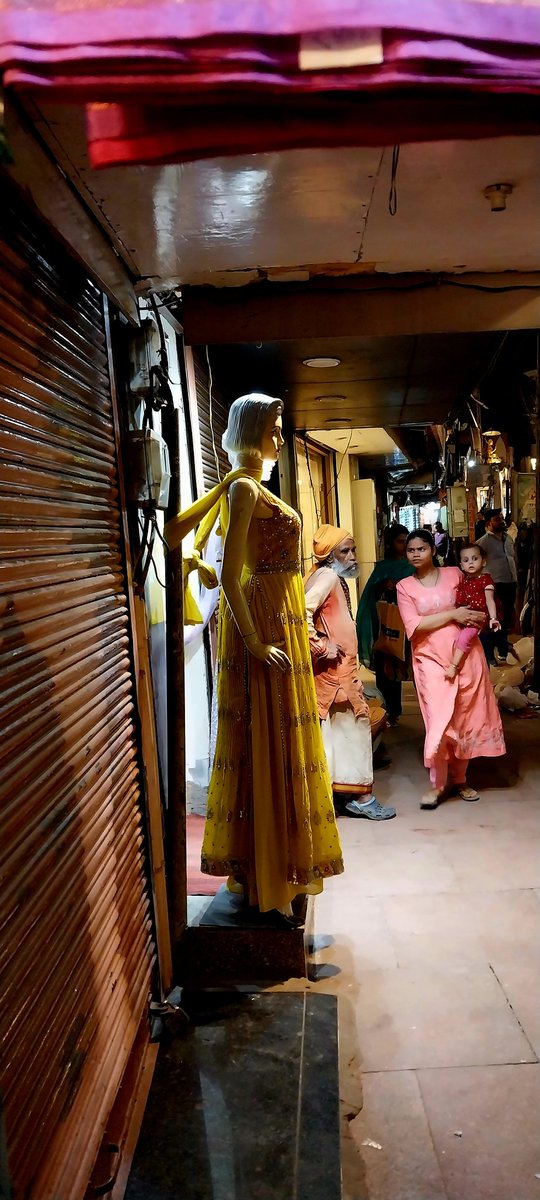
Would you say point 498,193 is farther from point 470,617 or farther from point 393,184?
point 470,617

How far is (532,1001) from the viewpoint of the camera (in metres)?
3.15

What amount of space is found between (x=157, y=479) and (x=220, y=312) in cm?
106

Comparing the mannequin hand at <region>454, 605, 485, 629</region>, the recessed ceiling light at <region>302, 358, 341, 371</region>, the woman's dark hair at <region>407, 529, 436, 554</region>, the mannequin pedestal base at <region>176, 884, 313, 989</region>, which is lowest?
the mannequin pedestal base at <region>176, 884, 313, 989</region>

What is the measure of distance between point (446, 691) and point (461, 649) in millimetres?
321


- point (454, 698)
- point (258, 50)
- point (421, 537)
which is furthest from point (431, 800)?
point (258, 50)

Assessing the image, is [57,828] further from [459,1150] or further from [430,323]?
[430,323]

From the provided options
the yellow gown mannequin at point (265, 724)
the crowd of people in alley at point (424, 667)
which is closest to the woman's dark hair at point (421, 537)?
the crowd of people in alley at point (424, 667)

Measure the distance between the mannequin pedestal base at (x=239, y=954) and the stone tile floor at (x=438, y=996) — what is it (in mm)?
107

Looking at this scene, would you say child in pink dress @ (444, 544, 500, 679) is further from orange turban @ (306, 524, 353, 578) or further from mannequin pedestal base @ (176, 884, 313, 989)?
mannequin pedestal base @ (176, 884, 313, 989)

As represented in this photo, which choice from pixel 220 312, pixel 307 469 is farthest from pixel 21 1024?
pixel 307 469

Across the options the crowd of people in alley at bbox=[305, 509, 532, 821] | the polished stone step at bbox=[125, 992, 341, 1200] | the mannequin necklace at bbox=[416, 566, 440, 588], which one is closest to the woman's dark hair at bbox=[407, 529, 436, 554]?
the crowd of people in alley at bbox=[305, 509, 532, 821]

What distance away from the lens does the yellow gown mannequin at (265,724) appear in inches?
123

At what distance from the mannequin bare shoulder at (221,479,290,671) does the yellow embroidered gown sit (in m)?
0.11

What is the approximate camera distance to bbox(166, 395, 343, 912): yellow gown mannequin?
10.3 feet
